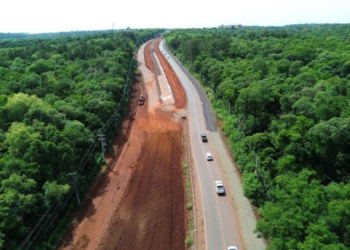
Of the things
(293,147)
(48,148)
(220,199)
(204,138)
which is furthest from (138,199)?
(293,147)

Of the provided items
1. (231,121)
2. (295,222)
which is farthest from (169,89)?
(295,222)

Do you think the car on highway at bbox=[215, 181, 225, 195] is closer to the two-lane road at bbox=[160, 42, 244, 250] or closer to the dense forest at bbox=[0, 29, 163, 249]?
the two-lane road at bbox=[160, 42, 244, 250]

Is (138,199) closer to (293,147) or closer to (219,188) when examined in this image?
(219,188)

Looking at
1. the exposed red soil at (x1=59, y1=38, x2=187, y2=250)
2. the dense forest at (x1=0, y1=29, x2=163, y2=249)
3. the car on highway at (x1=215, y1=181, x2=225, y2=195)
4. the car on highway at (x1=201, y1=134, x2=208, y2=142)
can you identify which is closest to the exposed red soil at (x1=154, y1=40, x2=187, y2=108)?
the dense forest at (x1=0, y1=29, x2=163, y2=249)

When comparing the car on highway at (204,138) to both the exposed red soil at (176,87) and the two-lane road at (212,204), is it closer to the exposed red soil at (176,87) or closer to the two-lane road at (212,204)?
the two-lane road at (212,204)

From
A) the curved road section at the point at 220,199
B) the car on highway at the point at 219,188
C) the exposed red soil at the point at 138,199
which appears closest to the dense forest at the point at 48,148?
the exposed red soil at the point at 138,199
